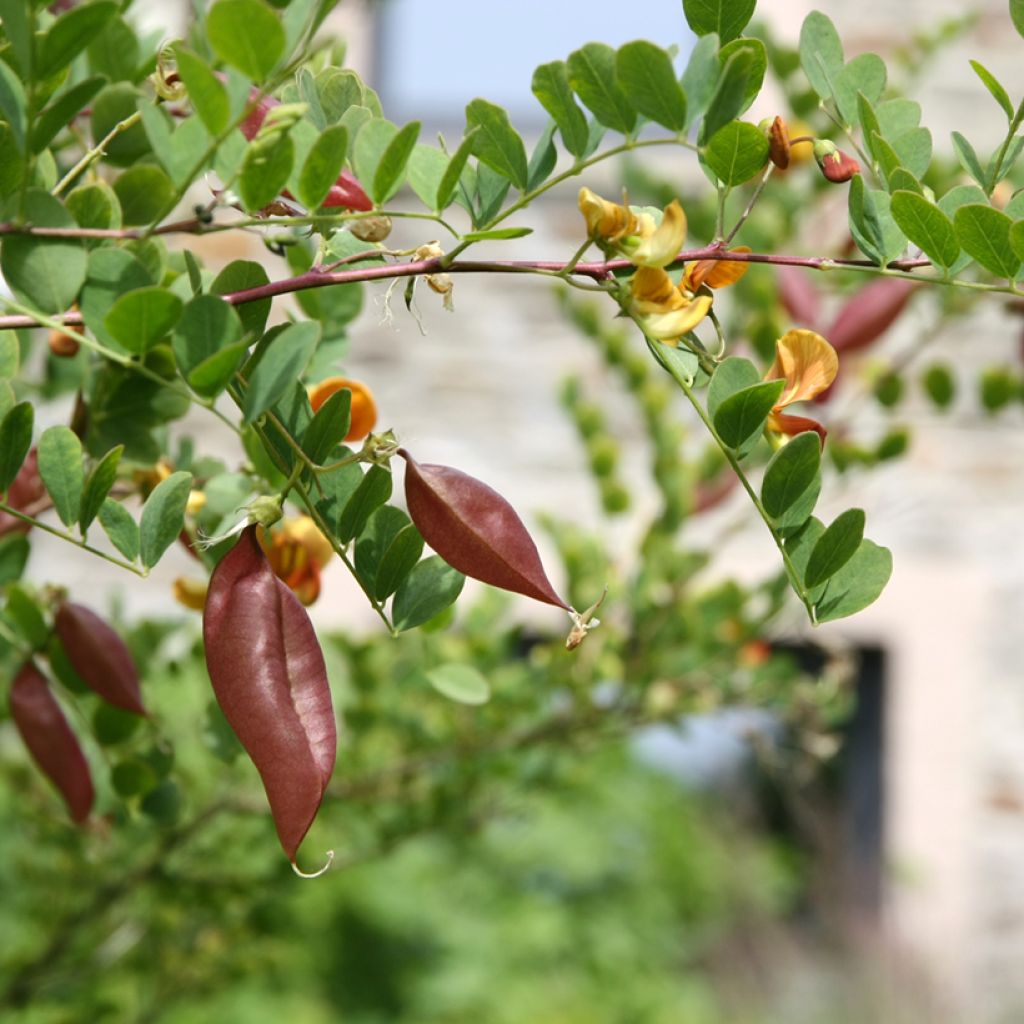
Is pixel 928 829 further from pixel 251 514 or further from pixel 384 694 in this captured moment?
pixel 251 514

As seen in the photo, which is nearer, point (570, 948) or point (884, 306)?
point (884, 306)

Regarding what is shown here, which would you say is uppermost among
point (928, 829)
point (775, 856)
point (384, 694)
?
point (384, 694)

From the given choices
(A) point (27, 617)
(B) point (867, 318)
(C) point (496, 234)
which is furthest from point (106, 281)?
(B) point (867, 318)

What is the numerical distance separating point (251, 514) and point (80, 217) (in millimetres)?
129

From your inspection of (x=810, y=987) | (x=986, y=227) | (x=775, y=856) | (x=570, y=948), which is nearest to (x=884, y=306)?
(x=986, y=227)

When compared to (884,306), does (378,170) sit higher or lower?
higher

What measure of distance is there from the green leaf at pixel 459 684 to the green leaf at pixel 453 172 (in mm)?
275

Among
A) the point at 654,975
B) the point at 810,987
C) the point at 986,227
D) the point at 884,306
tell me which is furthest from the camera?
the point at 810,987

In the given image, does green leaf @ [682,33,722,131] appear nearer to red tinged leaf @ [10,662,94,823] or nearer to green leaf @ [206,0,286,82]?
green leaf @ [206,0,286,82]

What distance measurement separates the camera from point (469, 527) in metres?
0.47

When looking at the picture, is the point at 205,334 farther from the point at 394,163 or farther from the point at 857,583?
the point at 857,583

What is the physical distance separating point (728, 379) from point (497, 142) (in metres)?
0.11

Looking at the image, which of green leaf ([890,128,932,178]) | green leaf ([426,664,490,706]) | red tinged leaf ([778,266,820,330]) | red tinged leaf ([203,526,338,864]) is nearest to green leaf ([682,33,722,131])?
green leaf ([890,128,932,178])

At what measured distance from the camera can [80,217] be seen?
0.50 m
